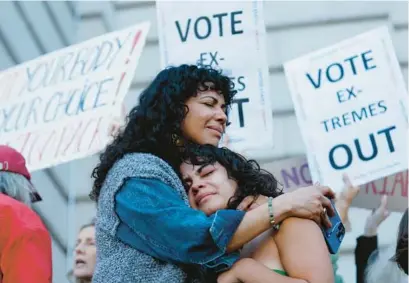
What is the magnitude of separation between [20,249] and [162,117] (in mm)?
600

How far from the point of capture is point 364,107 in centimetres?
371

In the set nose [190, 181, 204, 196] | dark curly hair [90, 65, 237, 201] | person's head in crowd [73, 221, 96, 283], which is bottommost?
person's head in crowd [73, 221, 96, 283]

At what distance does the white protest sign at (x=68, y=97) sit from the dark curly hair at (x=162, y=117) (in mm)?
1175

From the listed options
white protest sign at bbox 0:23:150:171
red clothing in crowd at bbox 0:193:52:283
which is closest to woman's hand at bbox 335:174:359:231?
white protest sign at bbox 0:23:150:171

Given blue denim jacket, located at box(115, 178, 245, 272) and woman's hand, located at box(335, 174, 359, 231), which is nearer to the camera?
blue denim jacket, located at box(115, 178, 245, 272)

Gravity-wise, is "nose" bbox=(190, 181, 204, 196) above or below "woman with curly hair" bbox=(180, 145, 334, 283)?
above

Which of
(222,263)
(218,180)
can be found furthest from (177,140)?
(222,263)

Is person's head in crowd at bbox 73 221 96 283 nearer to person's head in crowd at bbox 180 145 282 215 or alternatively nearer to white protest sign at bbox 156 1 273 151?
Result: white protest sign at bbox 156 1 273 151

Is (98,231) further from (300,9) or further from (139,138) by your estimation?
(300,9)

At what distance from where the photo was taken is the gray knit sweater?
1859 millimetres

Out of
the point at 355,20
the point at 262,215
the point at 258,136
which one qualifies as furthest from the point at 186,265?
the point at 355,20

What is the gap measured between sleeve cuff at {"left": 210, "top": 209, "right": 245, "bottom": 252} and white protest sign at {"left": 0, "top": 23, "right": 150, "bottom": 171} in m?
1.56

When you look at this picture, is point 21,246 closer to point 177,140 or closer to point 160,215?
point 177,140

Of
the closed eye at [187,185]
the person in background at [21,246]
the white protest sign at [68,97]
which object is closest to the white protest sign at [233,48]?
the white protest sign at [68,97]
